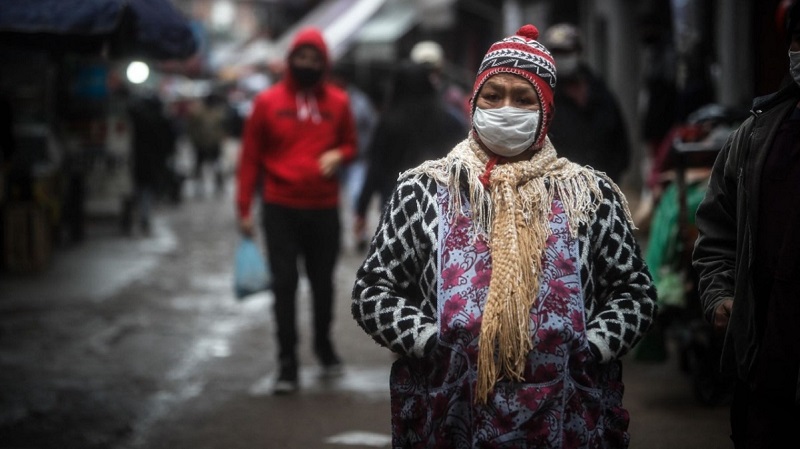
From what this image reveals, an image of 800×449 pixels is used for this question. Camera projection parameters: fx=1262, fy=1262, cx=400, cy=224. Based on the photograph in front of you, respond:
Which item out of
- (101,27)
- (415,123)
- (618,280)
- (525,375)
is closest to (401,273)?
(525,375)

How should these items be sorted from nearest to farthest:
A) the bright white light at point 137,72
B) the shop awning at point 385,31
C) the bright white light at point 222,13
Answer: the bright white light at point 137,72, the shop awning at point 385,31, the bright white light at point 222,13

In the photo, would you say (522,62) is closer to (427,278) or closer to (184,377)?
(427,278)

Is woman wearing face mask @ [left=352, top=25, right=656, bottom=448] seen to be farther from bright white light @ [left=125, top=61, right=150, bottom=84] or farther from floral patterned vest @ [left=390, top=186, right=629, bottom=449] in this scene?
bright white light @ [left=125, top=61, right=150, bottom=84]

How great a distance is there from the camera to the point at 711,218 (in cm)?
382

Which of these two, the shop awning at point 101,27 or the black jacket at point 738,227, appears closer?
the black jacket at point 738,227

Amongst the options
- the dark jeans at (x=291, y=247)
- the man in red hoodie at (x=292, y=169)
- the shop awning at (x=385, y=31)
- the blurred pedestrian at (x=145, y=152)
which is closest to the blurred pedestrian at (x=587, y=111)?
the man in red hoodie at (x=292, y=169)

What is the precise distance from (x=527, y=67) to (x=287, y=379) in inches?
182

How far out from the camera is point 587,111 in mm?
7645

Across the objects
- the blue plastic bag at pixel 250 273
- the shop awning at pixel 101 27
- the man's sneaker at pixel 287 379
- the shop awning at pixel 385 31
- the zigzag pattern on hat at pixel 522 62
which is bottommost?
the man's sneaker at pixel 287 379

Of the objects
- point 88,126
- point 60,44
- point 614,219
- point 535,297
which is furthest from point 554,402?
point 88,126

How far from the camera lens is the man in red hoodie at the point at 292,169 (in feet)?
25.5

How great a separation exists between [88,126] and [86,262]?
11.9 ft

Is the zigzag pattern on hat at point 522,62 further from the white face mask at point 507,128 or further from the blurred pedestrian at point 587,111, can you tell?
the blurred pedestrian at point 587,111

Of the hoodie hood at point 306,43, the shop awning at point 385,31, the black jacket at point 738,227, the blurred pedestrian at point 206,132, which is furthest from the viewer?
the shop awning at point 385,31
